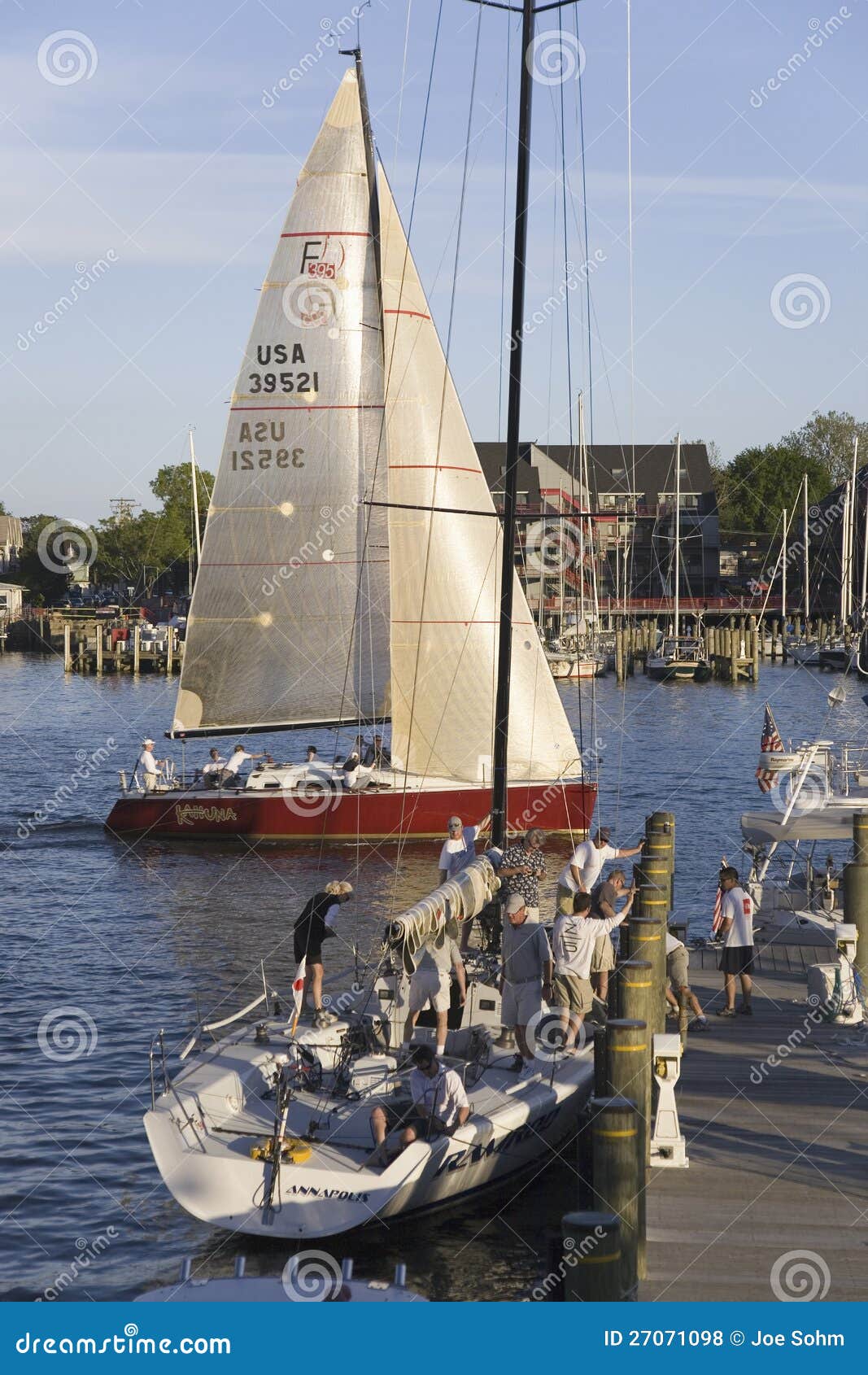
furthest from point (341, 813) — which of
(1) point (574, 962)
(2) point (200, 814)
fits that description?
(1) point (574, 962)

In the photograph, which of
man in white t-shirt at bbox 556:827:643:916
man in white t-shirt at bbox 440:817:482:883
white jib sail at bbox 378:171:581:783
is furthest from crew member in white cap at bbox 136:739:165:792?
man in white t-shirt at bbox 556:827:643:916

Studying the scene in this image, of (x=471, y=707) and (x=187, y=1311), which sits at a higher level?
(x=471, y=707)

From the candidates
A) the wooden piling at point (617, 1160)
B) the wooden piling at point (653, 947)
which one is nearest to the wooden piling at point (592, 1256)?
the wooden piling at point (617, 1160)

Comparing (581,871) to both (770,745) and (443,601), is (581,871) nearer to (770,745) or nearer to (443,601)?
(770,745)

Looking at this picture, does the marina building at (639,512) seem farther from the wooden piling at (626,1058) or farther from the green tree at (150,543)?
the wooden piling at (626,1058)

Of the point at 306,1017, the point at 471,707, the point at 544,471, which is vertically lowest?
the point at 306,1017

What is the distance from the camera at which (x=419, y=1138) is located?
13.5 metres

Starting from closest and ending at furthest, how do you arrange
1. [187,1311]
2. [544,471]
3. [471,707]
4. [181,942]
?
[187,1311], [181,942], [471,707], [544,471]

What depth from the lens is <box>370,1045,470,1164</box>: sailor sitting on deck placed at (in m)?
13.5

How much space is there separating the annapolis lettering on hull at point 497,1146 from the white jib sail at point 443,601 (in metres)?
16.5

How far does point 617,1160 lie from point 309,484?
2614cm

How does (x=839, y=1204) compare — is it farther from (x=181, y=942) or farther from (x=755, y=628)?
(x=755, y=628)

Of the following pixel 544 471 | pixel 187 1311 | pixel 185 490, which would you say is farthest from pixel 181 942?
pixel 185 490

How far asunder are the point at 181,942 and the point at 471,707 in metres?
8.24
